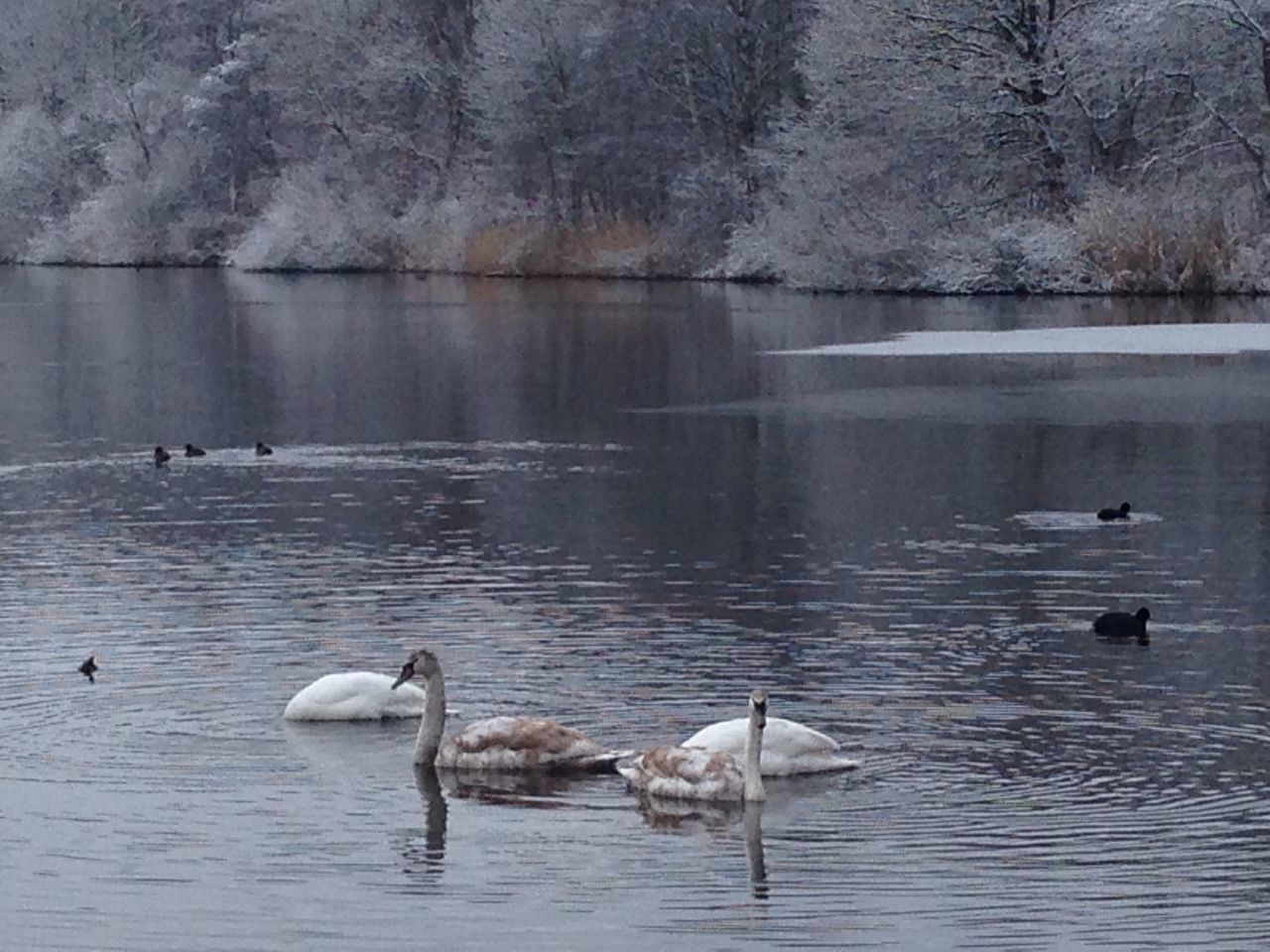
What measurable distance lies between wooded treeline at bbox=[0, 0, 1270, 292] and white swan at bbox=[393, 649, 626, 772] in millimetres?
39890

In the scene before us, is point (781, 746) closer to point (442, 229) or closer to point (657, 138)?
point (657, 138)

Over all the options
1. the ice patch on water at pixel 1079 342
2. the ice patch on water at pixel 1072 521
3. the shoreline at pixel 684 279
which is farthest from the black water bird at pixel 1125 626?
the shoreline at pixel 684 279

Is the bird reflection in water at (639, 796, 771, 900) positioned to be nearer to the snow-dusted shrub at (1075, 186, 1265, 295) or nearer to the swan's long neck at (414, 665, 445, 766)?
the swan's long neck at (414, 665, 445, 766)

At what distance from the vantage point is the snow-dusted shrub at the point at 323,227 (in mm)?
80688

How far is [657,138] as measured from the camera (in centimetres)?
7250

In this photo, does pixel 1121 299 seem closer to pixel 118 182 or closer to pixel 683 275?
pixel 683 275

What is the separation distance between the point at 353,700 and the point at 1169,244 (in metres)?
41.9

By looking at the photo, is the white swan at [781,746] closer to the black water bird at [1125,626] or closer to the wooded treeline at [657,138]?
the black water bird at [1125,626]

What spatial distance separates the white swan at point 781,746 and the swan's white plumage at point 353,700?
1916mm

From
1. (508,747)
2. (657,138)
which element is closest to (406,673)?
(508,747)

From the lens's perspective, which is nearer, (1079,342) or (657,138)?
(1079,342)

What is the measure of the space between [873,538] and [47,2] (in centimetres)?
7971

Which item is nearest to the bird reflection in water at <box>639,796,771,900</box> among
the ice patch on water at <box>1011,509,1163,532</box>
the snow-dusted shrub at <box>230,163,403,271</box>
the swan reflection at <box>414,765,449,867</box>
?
the swan reflection at <box>414,765,449,867</box>

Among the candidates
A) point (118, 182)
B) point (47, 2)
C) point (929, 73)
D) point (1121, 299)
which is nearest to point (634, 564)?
point (1121, 299)
